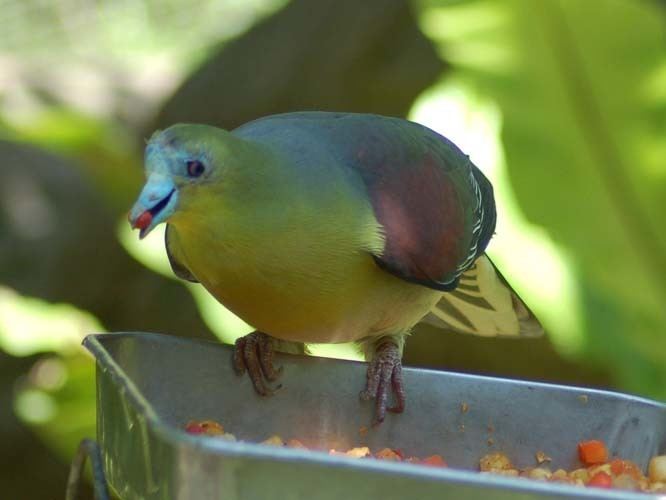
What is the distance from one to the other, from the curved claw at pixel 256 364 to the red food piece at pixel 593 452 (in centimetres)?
55

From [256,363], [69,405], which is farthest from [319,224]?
[69,405]

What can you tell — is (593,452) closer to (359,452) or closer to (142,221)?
(359,452)

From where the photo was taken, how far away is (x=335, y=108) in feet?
17.5

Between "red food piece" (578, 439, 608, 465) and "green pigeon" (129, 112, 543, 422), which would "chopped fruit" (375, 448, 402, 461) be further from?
"red food piece" (578, 439, 608, 465)

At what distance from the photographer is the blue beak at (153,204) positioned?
5.92 feet

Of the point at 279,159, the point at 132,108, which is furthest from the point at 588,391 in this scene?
the point at 132,108

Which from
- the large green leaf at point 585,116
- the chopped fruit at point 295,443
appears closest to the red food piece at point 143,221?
the chopped fruit at point 295,443

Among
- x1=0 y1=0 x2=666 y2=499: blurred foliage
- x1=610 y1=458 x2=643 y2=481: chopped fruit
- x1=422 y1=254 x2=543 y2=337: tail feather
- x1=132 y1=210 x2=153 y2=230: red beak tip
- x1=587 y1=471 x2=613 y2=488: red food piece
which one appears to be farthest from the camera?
x1=0 y1=0 x2=666 y2=499: blurred foliage

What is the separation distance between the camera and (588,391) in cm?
216

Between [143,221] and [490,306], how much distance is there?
1.33 metres

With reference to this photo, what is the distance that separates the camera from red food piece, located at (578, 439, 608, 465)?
211 centimetres

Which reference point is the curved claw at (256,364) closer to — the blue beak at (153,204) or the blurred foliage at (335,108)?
the blue beak at (153,204)

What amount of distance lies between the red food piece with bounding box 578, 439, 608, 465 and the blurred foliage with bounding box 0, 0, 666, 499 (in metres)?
1.18

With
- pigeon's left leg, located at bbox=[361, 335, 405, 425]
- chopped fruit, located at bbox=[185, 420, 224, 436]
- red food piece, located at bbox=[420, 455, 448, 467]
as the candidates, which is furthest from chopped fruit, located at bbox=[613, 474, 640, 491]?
chopped fruit, located at bbox=[185, 420, 224, 436]
